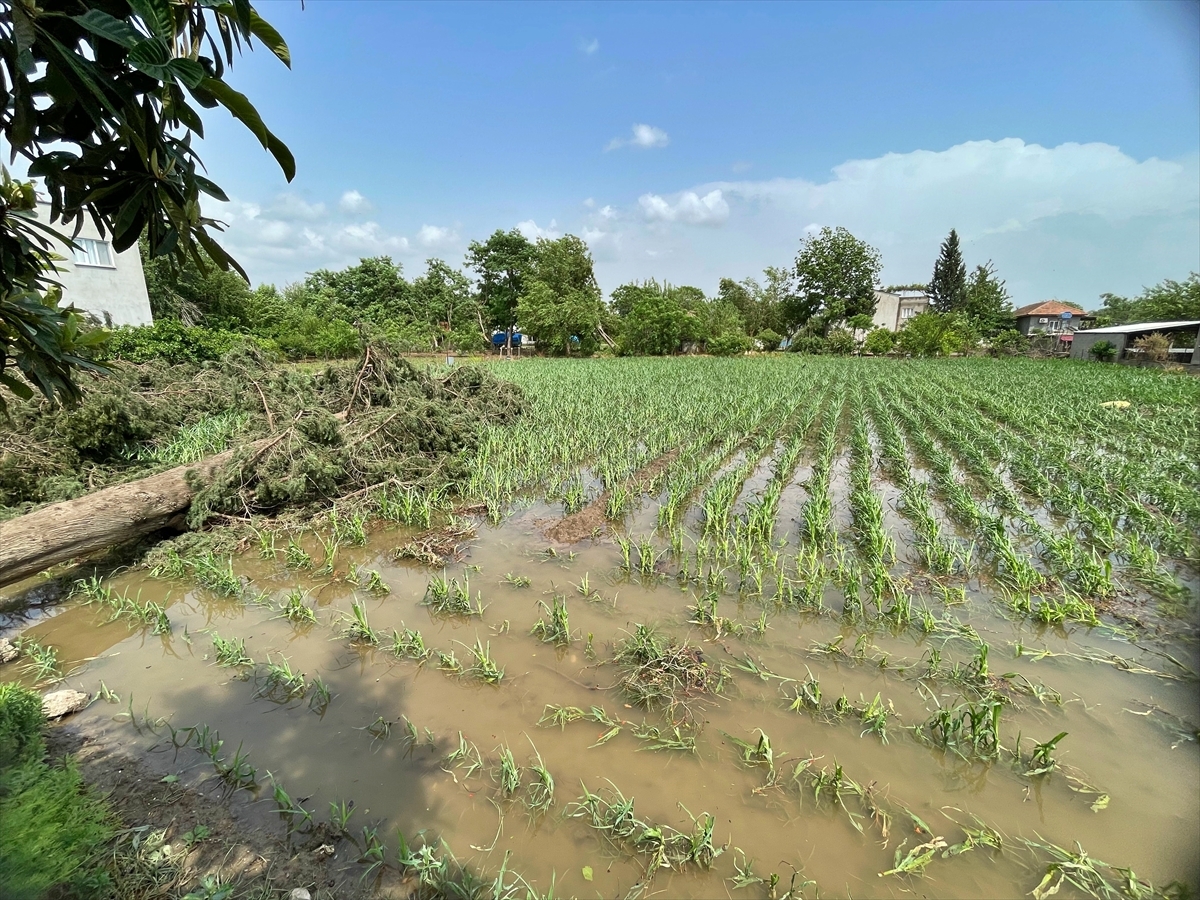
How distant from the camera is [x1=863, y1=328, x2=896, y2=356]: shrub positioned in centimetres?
3506

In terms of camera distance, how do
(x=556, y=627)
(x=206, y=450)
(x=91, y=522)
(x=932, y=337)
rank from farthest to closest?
(x=932, y=337), (x=206, y=450), (x=91, y=522), (x=556, y=627)

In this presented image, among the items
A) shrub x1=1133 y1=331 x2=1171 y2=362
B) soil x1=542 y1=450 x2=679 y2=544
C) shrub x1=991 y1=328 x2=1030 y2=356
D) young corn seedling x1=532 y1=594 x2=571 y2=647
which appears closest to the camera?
young corn seedling x1=532 y1=594 x2=571 y2=647

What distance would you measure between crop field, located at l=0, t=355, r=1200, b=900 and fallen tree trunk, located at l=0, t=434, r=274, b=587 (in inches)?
14.3

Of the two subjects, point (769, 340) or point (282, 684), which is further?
point (769, 340)

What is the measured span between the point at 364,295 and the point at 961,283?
61.2 metres

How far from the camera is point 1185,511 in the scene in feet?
17.4

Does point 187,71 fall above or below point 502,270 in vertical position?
below

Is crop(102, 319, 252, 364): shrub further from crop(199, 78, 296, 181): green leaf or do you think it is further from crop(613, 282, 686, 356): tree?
crop(613, 282, 686, 356): tree

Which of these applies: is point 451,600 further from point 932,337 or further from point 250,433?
point 932,337

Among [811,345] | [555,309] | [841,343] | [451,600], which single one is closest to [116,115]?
[451,600]

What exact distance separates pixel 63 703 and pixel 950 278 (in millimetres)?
70331

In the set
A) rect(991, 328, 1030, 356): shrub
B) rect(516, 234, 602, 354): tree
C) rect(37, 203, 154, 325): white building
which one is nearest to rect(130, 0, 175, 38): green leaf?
rect(37, 203, 154, 325): white building

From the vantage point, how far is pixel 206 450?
23.6ft

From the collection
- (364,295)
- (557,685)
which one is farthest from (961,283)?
(557,685)
